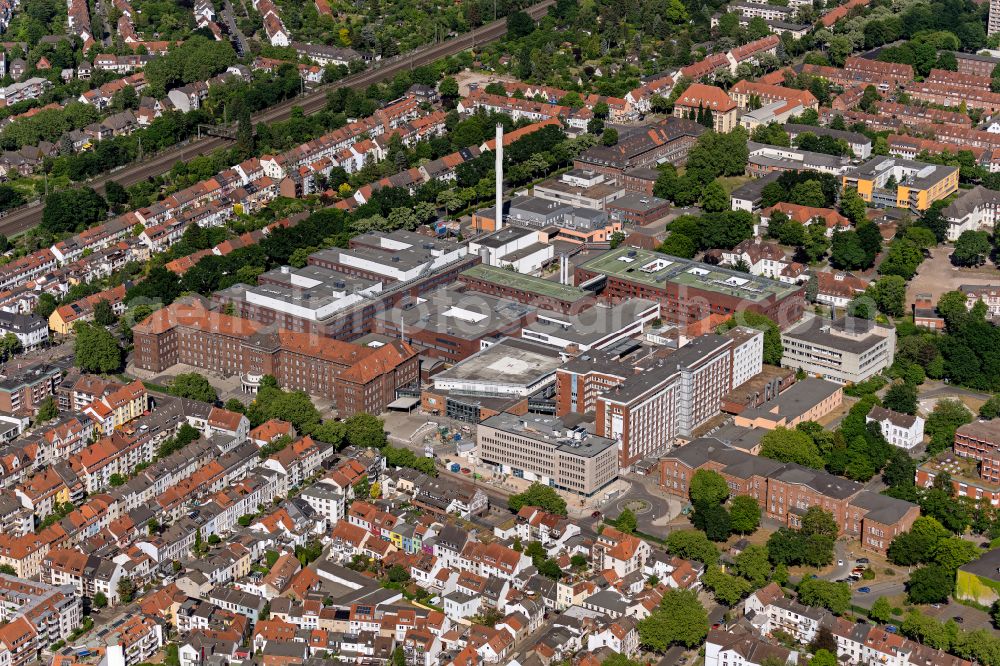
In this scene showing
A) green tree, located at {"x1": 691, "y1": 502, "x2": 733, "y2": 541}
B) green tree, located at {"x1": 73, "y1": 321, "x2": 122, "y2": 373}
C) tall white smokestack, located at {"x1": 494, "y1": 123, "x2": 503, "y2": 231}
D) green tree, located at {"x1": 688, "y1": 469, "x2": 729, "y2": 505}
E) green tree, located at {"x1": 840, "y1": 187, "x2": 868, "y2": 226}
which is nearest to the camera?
green tree, located at {"x1": 691, "y1": 502, "x2": 733, "y2": 541}

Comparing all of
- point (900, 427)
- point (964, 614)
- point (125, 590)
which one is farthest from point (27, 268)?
point (964, 614)

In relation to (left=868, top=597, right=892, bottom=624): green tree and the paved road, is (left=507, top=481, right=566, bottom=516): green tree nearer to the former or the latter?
(left=868, top=597, right=892, bottom=624): green tree

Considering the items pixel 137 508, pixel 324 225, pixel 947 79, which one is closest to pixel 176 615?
pixel 137 508

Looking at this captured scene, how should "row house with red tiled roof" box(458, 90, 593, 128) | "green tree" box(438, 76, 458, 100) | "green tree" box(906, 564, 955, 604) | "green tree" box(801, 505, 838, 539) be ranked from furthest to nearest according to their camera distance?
"green tree" box(438, 76, 458, 100)
"row house with red tiled roof" box(458, 90, 593, 128)
"green tree" box(801, 505, 838, 539)
"green tree" box(906, 564, 955, 604)

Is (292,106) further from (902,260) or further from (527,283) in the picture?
(902,260)

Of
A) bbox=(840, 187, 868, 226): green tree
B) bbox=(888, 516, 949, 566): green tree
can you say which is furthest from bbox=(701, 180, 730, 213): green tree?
bbox=(888, 516, 949, 566): green tree

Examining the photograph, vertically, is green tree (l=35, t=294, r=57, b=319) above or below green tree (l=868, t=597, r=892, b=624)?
above

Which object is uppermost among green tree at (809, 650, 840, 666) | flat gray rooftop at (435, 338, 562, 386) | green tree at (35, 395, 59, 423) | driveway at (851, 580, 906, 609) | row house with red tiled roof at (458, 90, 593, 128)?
row house with red tiled roof at (458, 90, 593, 128)

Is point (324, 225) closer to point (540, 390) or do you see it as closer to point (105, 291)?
point (105, 291)

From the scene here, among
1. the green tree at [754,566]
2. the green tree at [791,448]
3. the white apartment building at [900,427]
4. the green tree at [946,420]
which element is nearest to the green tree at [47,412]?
the green tree at [791,448]
